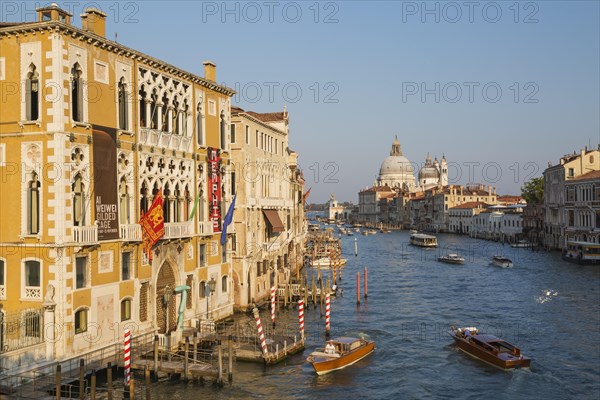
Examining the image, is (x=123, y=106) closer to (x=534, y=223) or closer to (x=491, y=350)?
(x=491, y=350)

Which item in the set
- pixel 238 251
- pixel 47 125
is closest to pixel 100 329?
pixel 47 125

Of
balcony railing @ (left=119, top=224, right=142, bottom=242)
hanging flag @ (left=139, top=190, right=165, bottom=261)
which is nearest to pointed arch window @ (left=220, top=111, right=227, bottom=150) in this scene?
hanging flag @ (left=139, top=190, right=165, bottom=261)

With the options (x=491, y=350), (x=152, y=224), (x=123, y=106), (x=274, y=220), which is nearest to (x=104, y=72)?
(x=123, y=106)

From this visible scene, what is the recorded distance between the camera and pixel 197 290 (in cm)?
2797

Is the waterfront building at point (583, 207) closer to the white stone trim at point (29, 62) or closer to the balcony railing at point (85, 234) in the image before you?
the balcony railing at point (85, 234)

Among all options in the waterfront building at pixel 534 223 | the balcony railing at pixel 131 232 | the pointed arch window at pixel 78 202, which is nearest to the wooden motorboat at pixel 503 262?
the waterfront building at pixel 534 223

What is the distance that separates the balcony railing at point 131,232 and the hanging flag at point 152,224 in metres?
0.20

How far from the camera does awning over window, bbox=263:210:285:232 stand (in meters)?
38.3

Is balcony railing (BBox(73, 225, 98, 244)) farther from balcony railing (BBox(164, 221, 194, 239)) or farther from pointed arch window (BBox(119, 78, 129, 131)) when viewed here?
balcony railing (BBox(164, 221, 194, 239))

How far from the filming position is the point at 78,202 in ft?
66.7

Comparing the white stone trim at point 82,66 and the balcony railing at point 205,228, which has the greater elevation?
the white stone trim at point 82,66

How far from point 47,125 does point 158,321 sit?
958cm

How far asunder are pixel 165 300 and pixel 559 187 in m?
68.6

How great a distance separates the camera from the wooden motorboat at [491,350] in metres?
25.0
